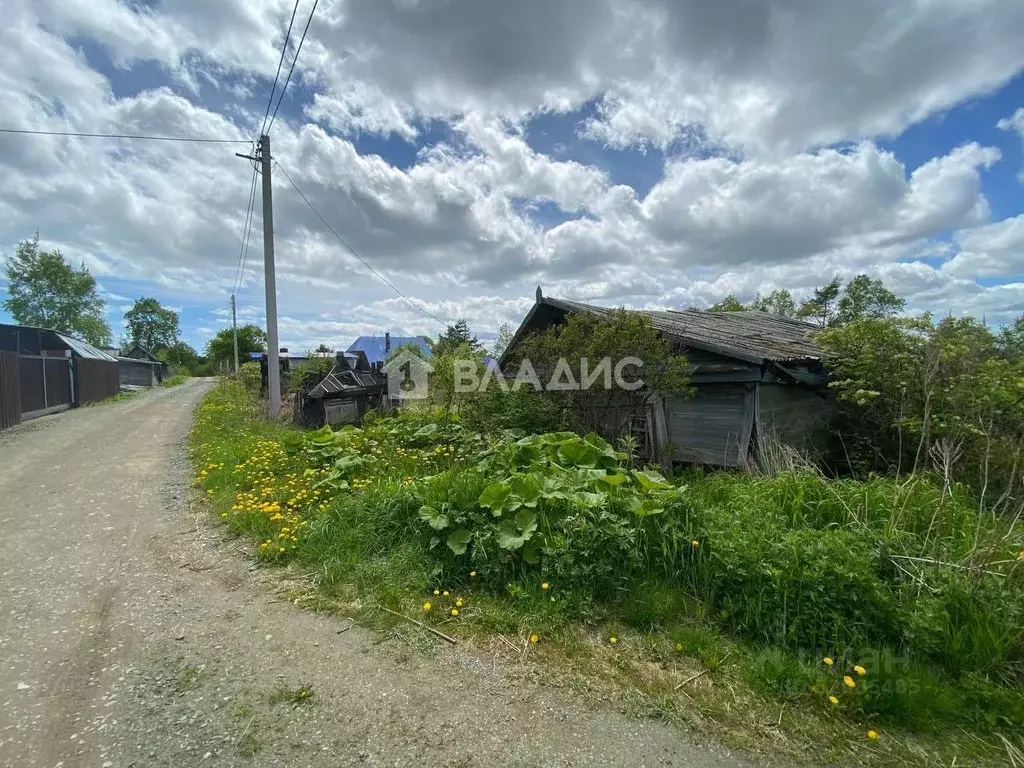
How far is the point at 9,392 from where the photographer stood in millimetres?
10820

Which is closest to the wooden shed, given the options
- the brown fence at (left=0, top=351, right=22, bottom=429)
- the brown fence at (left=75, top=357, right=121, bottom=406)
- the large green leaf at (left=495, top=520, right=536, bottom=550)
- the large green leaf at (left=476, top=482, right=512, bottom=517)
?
the large green leaf at (left=476, top=482, right=512, bottom=517)

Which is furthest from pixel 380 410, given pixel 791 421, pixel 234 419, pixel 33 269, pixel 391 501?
pixel 33 269

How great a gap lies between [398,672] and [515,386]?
5.48 meters

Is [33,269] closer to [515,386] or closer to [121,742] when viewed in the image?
[515,386]

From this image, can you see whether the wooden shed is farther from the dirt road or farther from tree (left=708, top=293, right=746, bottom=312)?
tree (left=708, top=293, right=746, bottom=312)

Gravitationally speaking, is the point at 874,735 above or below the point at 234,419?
below

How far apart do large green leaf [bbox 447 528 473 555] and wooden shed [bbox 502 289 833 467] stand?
3.96 meters

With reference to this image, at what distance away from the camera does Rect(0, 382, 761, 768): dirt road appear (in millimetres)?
2045

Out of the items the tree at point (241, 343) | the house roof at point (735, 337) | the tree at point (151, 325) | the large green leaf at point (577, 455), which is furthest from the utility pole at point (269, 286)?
the tree at point (151, 325)

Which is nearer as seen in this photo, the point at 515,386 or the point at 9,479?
the point at 9,479

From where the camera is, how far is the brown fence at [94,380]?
16625 millimetres

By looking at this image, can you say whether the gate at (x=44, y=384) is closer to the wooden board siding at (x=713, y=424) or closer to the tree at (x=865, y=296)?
the wooden board siding at (x=713, y=424)

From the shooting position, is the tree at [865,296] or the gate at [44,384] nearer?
the gate at [44,384]

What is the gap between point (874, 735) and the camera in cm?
216
